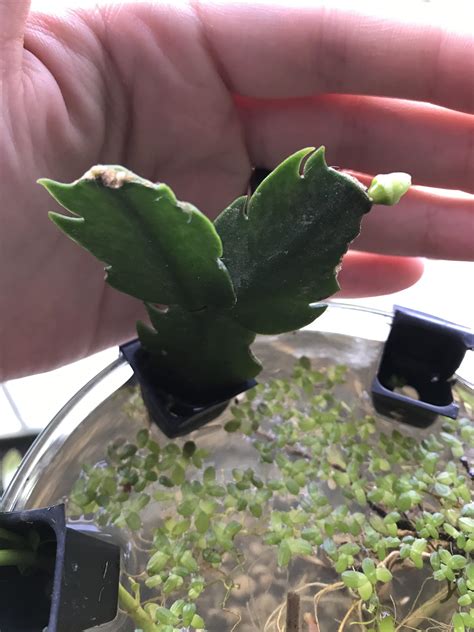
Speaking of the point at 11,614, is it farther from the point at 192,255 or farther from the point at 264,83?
the point at 264,83

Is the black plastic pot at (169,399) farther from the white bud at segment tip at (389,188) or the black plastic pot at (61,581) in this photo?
the white bud at segment tip at (389,188)

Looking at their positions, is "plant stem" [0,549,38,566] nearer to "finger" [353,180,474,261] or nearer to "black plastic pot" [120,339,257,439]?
"black plastic pot" [120,339,257,439]

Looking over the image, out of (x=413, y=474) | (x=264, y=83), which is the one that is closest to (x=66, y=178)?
(x=264, y=83)

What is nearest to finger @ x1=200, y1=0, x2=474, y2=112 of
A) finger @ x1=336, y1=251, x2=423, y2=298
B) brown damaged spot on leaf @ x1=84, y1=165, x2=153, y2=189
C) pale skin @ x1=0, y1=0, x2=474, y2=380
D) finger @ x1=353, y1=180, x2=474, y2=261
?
pale skin @ x1=0, y1=0, x2=474, y2=380

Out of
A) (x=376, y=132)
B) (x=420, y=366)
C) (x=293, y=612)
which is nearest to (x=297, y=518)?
(x=293, y=612)

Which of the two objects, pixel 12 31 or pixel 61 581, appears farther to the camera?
pixel 12 31

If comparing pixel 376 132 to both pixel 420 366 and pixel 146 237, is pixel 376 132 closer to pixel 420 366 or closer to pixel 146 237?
pixel 420 366
